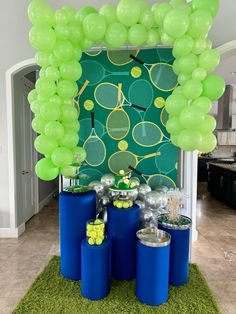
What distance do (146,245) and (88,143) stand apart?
5.27ft

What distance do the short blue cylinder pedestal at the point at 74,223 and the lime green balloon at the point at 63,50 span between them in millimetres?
1421

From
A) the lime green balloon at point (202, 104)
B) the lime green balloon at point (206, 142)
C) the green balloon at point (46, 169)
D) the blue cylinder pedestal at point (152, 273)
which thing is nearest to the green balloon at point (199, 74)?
the lime green balloon at point (202, 104)

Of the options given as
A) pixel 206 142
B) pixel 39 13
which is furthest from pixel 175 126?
pixel 39 13

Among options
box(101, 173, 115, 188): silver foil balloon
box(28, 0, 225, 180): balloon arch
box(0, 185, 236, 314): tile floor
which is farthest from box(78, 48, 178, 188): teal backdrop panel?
box(0, 185, 236, 314): tile floor

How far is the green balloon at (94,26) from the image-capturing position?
250 centimetres

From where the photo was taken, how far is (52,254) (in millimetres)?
3521

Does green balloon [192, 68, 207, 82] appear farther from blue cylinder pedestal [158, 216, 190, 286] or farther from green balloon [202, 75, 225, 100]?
blue cylinder pedestal [158, 216, 190, 286]

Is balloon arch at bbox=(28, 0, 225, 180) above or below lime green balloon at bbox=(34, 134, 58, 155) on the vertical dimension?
above

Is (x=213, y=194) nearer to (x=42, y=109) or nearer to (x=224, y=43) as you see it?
(x=224, y=43)

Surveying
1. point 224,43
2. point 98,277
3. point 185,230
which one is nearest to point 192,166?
point 185,230

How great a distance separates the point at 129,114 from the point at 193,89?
3.66 feet

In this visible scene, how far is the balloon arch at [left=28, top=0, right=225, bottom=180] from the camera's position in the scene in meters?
2.42

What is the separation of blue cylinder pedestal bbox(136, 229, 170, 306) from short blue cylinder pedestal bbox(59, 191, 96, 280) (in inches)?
26.2

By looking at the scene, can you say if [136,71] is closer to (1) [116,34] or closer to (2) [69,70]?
(1) [116,34]
